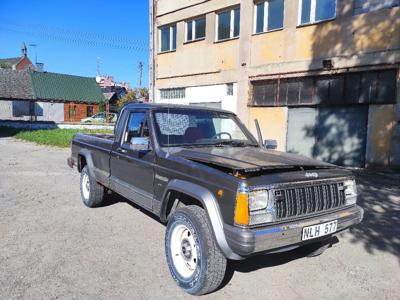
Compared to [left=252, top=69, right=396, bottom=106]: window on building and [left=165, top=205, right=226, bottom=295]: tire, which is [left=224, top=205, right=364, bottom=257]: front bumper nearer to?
[left=165, top=205, right=226, bottom=295]: tire

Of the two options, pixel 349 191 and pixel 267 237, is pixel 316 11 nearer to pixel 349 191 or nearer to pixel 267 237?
pixel 349 191

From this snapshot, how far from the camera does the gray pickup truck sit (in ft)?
10.5

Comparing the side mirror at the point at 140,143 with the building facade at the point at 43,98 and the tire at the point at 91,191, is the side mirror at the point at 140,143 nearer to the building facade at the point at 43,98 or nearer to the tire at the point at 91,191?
the tire at the point at 91,191

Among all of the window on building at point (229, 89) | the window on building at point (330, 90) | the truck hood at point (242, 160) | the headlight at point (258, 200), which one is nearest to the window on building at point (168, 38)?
the window on building at point (229, 89)

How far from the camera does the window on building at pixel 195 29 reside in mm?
17531

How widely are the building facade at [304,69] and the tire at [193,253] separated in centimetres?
964

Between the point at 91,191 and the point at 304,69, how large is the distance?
9757 millimetres

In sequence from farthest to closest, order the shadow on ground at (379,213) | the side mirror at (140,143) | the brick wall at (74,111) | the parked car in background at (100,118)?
the brick wall at (74,111) < the parked car in background at (100,118) < the shadow on ground at (379,213) < the side mirror at (140,143)

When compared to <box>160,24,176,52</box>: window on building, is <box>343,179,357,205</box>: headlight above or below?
below

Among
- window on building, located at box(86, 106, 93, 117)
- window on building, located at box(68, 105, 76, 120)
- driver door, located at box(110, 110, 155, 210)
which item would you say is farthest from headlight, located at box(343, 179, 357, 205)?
window on building, located at box(86, 106, 93, 117)

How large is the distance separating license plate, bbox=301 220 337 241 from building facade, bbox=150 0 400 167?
8.80 m

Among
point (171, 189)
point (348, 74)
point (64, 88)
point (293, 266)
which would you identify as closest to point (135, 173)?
point (171, 189)

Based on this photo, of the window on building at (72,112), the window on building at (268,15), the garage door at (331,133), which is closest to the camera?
the garage door at (331,133)

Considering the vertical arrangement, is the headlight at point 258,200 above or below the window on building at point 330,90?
below
